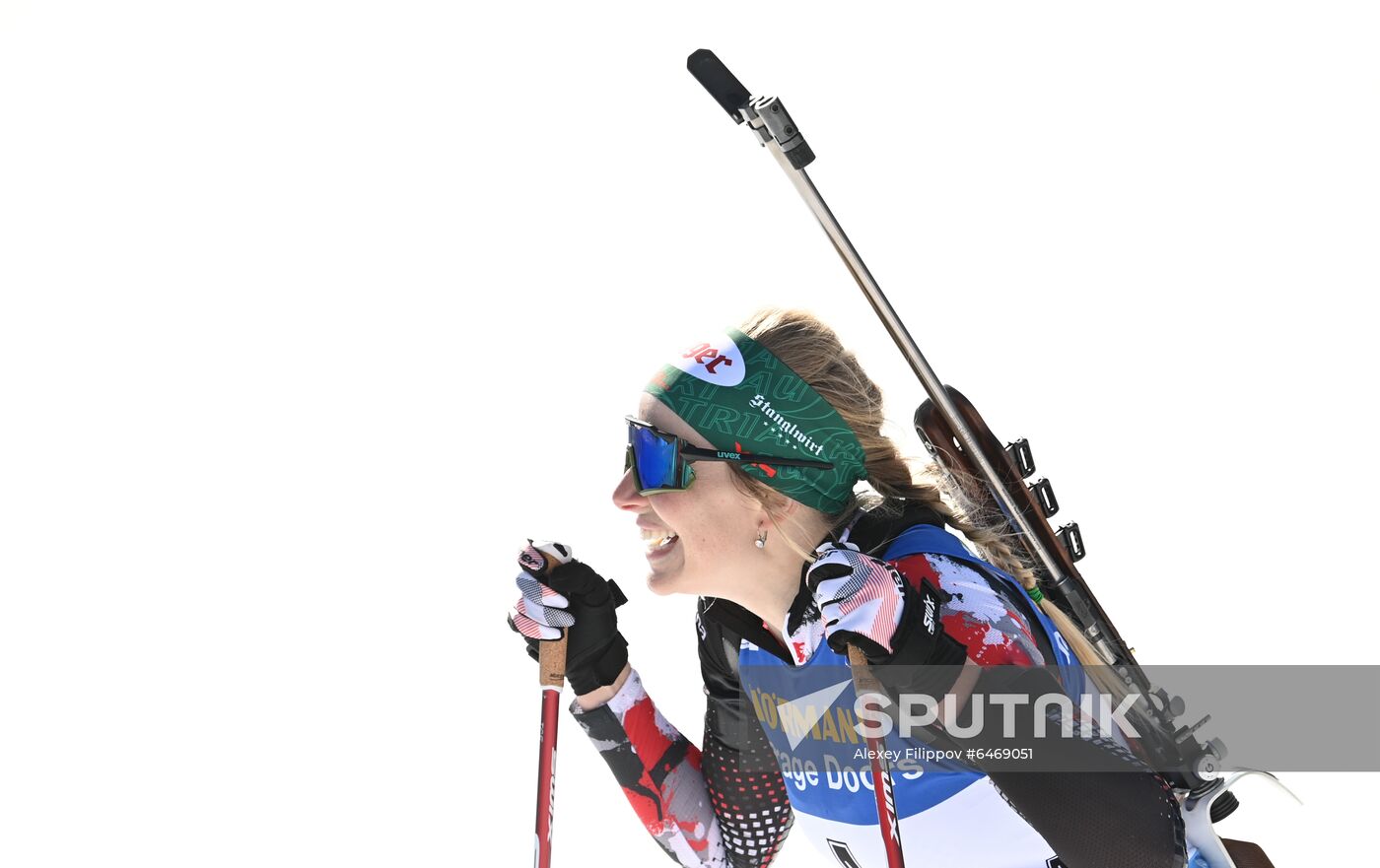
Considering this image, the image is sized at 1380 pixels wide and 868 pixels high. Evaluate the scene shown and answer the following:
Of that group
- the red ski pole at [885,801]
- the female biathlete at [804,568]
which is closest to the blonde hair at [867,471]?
the female biathlete at [804,568]

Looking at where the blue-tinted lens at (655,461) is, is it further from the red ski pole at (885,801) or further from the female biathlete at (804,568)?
the red ski pole at (885,801)

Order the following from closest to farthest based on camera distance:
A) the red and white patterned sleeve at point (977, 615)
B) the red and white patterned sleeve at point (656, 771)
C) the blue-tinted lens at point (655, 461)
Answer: the red and white patterned sleeve at point (977, 615) → the blue-tinted lens at point (655, 461) → the red and white patterned sleeve at point (656, 771)

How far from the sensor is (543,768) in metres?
2.34

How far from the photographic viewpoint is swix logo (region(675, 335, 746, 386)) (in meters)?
→ 2.11

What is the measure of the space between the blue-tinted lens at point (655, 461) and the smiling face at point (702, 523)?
3cm

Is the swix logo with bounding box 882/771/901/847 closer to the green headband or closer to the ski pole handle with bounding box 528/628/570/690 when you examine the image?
the green headband

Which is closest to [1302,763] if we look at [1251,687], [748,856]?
[1251,687]

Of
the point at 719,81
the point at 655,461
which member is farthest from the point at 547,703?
the point at 719,81

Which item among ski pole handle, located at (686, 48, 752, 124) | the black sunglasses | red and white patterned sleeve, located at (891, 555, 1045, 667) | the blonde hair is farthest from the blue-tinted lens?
ski pole handle, located at (686, 48, 752, 124)

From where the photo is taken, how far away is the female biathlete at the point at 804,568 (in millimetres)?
1979

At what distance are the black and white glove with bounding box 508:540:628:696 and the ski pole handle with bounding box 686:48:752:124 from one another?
0.89 meters

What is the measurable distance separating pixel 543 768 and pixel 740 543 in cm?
63

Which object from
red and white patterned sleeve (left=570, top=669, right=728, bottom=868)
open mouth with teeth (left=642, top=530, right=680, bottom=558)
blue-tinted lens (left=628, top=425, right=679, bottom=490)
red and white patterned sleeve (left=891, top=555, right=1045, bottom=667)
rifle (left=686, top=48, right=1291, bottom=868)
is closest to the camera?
red and white patterned sleeve (left=891, top=555, right=1045, bottom=667)

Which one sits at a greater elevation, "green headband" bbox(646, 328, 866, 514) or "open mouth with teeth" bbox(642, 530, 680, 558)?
"green headband" bbox(646, 328, 866, 514)
